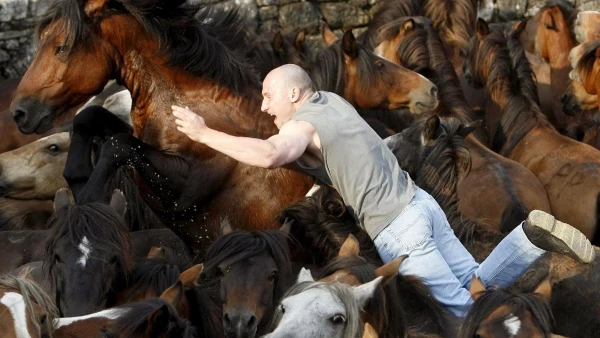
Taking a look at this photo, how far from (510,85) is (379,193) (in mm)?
4250

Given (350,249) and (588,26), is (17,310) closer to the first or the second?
(350,249)

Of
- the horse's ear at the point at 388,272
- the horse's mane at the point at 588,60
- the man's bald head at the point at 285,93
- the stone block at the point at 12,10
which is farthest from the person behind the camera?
the stone block at the point at 12,10

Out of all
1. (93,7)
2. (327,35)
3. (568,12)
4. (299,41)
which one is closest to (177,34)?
(93,7)

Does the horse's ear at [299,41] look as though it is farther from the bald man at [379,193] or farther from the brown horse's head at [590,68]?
the bald man at [379,193]

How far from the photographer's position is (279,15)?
11.0 meters

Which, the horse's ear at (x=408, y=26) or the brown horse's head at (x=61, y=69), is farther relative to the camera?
the horse's ear at (x=408, y=26)

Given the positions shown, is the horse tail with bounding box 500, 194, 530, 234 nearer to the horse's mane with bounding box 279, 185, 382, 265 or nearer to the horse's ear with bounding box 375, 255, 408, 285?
the horse's mane with bounding box 279, 185, 382, 265

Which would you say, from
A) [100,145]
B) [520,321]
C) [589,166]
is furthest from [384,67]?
[520,321]

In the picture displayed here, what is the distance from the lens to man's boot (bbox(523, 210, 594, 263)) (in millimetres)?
5098

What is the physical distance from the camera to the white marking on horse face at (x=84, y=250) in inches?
201

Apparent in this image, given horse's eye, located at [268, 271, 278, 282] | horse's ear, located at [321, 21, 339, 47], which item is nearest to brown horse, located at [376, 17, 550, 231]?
horse's ear, located at [321, 21, 339, 47]

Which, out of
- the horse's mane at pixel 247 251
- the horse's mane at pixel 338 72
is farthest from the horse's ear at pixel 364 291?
the horse's mane at pixel 338 72

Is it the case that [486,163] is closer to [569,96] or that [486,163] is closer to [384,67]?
[384,67]

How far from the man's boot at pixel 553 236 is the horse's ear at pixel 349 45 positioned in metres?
3.44
